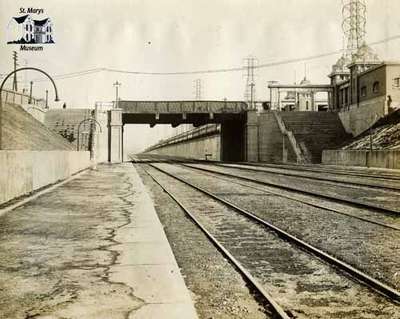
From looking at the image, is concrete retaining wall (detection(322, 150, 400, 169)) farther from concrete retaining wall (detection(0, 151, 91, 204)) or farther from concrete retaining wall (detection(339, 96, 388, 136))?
concrete retaining wall (detection(0, 151, 91, 204))

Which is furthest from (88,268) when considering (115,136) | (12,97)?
(115,136)

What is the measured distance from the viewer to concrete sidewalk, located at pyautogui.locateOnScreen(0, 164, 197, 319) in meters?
5.43

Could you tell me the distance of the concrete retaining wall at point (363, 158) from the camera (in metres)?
36.4

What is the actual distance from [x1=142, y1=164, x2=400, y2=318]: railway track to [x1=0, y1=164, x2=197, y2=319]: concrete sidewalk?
1.18 metres

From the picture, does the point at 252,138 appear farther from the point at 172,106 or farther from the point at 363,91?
the point at 363,91

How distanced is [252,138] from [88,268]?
188 ft

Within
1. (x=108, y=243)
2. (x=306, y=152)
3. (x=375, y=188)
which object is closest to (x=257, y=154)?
(x=306, y=152)

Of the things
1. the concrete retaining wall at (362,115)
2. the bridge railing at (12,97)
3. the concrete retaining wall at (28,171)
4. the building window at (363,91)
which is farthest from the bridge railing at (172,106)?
the concrete retaining wall at (28,171)

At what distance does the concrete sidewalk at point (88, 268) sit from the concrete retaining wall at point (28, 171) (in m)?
1.81

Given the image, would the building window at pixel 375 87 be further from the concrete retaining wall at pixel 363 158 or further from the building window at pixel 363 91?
the concrete retaining wall at pixel 363 158

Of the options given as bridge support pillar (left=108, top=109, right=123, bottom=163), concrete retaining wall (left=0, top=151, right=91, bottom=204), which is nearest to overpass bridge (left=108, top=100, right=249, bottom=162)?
bridge support pillar (left=108, top=109, right=123, bottom=163)

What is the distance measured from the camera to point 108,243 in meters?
9.32

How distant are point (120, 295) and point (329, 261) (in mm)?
3763

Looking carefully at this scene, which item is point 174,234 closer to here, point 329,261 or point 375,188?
point 329,261
